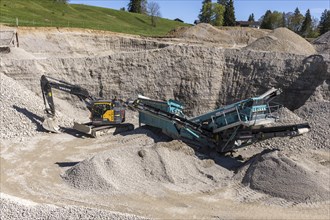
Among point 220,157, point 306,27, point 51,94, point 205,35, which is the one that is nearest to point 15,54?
point 51,94

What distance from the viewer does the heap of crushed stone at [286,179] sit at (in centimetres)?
1049

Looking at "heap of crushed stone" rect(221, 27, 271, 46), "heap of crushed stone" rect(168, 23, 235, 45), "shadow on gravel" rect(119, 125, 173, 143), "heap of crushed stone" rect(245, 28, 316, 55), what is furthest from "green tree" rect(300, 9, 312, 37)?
"shadow on gravel" rect(119, 125, 173, 143)

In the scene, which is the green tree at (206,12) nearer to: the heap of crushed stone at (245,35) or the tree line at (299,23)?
the tree line at (299,23)

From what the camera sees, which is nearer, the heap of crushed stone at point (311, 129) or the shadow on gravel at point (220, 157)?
the shadow on gravel at point (220, 157)

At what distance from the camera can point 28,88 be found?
65.8 feet

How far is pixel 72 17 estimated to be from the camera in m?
44.8

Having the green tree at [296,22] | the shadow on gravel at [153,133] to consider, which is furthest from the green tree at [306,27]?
the shadow on gravel at [153,133]

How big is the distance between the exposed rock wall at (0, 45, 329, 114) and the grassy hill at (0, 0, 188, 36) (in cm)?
1243

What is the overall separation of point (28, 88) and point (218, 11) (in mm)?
45202

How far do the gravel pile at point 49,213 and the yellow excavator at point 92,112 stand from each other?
750cm

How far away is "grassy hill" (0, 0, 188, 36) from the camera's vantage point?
34862mm

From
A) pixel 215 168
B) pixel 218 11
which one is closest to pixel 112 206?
pixel 215 168

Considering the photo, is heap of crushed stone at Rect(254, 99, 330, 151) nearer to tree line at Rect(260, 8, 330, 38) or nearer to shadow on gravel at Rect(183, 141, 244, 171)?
shadow on gravel at Rect(183, 141, 244, 171)

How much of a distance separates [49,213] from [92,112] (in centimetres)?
833
